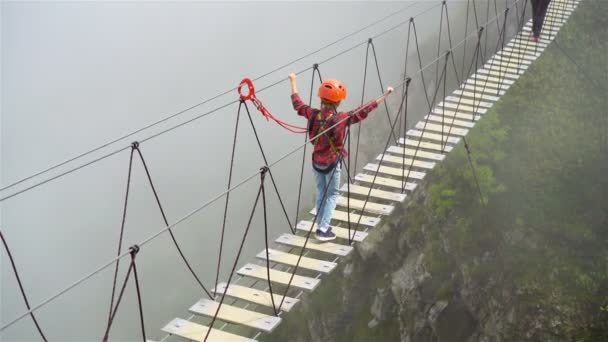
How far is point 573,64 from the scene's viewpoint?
9.45 meters

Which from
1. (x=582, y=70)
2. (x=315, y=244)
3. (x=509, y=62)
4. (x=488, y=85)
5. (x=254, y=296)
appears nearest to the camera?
(x=254, y=296)

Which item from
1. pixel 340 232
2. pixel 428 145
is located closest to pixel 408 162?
pixel 428 145

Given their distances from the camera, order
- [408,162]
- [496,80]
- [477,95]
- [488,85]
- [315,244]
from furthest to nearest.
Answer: [496,80] → [488,85] → [477,95] → [408,162] → [315,244]

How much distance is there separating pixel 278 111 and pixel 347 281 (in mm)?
4291

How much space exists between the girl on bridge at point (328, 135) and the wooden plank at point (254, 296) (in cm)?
61

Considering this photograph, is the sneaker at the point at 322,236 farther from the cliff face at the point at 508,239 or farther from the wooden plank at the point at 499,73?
the cliff face at the point at 508,239

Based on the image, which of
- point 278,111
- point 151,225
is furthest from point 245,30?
point 151,225

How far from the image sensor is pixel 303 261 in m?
3.87

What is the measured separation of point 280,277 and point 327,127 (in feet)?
2.71

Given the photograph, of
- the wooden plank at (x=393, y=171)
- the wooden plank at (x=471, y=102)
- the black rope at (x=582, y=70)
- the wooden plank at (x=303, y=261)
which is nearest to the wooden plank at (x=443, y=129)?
the wooden plank at (x=471, y=102)

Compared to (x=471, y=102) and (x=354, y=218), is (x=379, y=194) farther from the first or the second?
(x=471, y=102)

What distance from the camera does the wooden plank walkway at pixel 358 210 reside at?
11.4 ft

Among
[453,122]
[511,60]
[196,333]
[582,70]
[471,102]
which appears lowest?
[196,333]

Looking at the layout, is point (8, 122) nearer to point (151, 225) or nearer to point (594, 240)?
point (151, 225)
